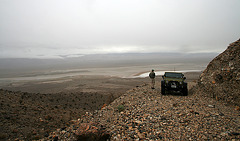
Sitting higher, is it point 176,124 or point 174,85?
point 174,85

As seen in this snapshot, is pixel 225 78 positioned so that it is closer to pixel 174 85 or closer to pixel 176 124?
pixel 174 85

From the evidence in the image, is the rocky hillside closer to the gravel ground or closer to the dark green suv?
the gravel ground

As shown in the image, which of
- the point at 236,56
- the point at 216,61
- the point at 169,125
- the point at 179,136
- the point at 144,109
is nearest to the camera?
the point at 179,136

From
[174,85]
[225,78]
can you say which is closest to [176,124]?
[174,85]

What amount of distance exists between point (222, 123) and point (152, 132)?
2809 millimetres

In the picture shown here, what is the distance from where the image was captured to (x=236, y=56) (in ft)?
29.2

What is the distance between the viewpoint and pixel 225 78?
28.3 feet

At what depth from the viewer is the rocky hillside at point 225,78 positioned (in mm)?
7789

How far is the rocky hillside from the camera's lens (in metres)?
7.79

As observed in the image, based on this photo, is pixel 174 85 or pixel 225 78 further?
pixel 174 85

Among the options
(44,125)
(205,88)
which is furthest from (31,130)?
(205,88)

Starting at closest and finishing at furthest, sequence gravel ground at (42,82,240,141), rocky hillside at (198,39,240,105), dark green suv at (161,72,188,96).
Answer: gravel ground at (42,82,240,141)
rocky hillside at (198,39,240,105)
dark green suv at (161,72,188,96)

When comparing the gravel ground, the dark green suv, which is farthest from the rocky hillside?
the dark green suv

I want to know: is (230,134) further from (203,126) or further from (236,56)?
(236,56)
